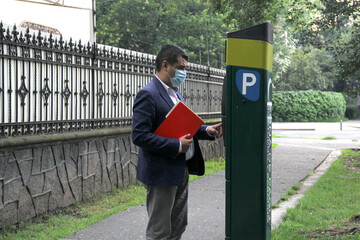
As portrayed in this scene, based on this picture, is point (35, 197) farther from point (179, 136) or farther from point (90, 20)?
point (90, 20)

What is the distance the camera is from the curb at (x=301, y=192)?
5.95 meters

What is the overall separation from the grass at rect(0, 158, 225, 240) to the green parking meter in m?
2.54

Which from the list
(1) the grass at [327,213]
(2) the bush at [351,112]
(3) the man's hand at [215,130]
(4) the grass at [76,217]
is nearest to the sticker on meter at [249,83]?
(3) the man's hand at [215,130]

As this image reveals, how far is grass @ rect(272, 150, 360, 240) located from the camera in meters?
5.13

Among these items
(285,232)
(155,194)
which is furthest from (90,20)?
(155,194)

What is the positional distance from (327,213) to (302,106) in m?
34.9

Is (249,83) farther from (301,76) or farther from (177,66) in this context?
(301,76)

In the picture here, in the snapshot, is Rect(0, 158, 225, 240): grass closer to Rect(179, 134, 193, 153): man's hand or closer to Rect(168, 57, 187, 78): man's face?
Rect(179, 134, 193, 153): man's hand

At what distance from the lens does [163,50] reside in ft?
12.1

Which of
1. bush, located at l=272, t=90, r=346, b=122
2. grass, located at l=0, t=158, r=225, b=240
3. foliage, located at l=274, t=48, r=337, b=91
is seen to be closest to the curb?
grass, located at l=0, t=158, r=225, b=240

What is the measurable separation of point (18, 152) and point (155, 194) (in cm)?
271

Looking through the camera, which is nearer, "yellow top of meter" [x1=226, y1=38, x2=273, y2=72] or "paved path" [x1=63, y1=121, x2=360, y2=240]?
"yellow top of meter" [x1=226, y1=38, x2=273, y2=72]

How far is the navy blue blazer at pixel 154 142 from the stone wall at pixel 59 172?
2452 mm

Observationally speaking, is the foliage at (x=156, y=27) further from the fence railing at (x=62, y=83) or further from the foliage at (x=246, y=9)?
the fence railing at (x=62, y=83)
